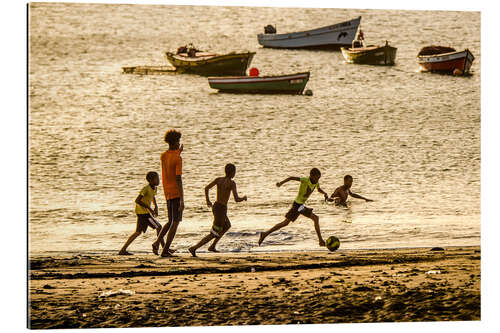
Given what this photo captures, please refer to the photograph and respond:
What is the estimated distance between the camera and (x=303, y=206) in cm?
998

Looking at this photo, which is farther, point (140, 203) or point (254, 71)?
point (254, 71)

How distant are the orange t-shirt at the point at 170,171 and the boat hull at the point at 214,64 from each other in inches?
42.7

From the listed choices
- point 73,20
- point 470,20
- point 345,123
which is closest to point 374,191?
point 345,123

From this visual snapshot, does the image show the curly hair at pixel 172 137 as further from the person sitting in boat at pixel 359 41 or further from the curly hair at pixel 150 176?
the person sitting in boat at pixel 359 41

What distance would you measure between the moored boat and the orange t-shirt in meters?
1.09

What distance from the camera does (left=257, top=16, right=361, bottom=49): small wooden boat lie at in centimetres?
1021

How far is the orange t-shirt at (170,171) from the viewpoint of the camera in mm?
9477

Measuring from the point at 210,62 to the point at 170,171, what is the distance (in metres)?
1.54

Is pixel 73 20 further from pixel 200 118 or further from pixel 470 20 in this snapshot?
pixel 470 20

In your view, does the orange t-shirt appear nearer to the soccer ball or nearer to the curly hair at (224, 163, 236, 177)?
the curly hair at (224, 163, 236, 177)

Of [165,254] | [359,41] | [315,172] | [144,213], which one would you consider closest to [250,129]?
[315,172]

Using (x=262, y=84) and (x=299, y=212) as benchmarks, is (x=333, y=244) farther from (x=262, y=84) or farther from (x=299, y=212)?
(x=262, y=84)

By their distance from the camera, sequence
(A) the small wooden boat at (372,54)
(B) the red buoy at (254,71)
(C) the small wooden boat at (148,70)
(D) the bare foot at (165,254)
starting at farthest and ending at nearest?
1. (B) the red buoy at (254,71)
2. (A) the small wooden boat at (372,54)
3. (C) the small wooden boat at (148,70)
4. (D) the bare foot at (165,254)

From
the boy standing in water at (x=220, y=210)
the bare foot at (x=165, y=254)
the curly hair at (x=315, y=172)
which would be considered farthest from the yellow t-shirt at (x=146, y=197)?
the curly hair at (x=315, y=172)
